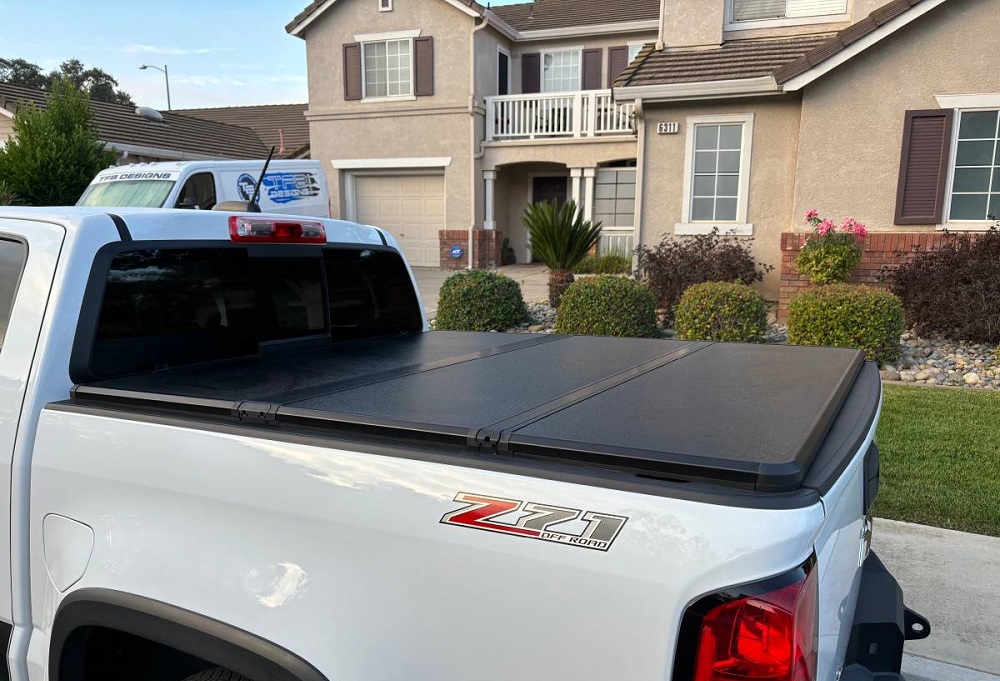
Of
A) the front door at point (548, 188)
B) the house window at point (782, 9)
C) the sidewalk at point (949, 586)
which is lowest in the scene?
the sidewalk at point (949, 586)

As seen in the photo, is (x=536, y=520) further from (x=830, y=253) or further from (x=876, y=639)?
(x=830, y=253)

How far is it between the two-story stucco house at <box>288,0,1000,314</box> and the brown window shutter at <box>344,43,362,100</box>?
0.04m

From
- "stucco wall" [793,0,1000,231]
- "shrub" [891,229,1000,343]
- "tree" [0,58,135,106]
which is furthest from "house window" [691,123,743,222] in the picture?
"tree" [0,58,135,106]

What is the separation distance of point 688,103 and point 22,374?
11620 mm

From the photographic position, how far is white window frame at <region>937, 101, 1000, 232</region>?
1046 centimetres

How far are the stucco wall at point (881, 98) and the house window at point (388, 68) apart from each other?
35.4ft

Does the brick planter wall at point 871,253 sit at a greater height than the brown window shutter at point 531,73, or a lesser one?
lesser

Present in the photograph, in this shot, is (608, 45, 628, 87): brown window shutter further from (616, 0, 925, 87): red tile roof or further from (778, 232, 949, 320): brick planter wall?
(778, 232, 949, 320): brick planter wall

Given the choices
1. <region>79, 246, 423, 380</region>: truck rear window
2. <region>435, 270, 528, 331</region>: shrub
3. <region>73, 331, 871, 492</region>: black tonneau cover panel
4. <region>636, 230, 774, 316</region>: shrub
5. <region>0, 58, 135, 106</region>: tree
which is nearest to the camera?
<region>73, 331, 871, 492</region>: black tonneau cover panel

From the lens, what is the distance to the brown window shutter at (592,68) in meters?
19.8

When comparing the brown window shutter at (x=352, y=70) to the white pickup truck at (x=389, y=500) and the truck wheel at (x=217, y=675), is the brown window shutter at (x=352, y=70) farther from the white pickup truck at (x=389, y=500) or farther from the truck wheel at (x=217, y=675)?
the truck wheel at (x=217, y=675)

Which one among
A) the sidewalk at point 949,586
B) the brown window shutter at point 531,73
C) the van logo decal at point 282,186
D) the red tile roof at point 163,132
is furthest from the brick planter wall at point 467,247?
the sidewalk at point 949,586

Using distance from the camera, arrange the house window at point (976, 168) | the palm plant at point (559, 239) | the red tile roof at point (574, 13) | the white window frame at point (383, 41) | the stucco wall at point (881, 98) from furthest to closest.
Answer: the red tile roof at point (574, 13)
the white window frame at point (383, 41)
the palm plant at point (559, 239)
the house window at point (976, 168)
the stucco wall at point (881, 98)

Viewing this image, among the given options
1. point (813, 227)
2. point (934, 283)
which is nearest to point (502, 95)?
point (813, 227)
